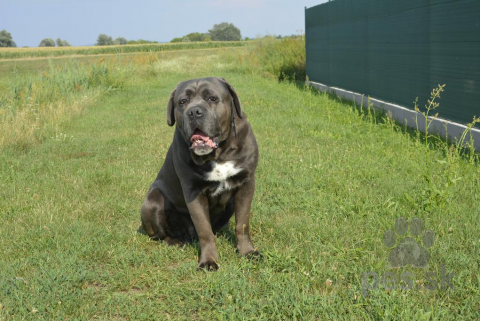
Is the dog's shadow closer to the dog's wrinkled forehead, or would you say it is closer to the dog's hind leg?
the dog's hind leg

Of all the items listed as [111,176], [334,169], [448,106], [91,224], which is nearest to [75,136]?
[111,176]

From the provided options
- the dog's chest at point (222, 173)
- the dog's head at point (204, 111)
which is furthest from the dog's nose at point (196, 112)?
the dog's chest at point (222, 173)

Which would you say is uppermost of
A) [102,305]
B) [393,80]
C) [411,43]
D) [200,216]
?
[411,43]

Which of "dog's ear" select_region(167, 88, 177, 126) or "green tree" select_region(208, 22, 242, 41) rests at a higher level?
"green tree" select_region(208, 22, 242, 41)

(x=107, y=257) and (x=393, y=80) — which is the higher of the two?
(x=393, y=80)

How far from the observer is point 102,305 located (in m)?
2.93

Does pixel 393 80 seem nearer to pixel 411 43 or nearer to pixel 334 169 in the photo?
pixel 411 43

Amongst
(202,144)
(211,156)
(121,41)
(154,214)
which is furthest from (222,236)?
(121,41)

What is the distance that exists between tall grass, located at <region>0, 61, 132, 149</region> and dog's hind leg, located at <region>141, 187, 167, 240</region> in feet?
16.3

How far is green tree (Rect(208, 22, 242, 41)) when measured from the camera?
123 m

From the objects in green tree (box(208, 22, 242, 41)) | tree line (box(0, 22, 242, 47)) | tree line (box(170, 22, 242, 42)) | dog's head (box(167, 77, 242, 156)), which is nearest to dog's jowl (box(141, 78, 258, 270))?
dog's head (box(167, 77, 242, 156))

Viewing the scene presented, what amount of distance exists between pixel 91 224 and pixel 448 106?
589 centimetres

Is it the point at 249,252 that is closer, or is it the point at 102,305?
the point at 102,305

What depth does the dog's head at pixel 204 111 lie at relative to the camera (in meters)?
3.13
